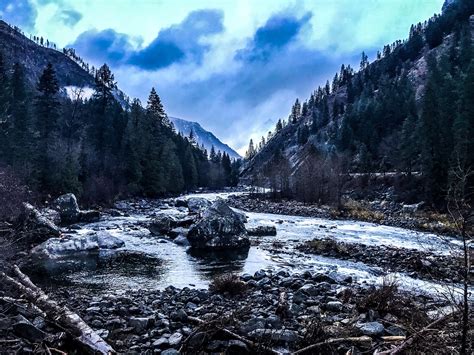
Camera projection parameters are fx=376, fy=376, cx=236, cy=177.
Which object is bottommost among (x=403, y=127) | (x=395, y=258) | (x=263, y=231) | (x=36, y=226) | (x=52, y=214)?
(x=395, y=258)

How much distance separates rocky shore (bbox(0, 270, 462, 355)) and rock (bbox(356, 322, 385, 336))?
21 millimetres

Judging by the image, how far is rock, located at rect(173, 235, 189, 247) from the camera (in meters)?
23.3

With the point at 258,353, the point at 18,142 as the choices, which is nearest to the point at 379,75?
the point at 18,142

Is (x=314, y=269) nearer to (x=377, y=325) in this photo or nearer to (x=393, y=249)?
(x=393, y=249)

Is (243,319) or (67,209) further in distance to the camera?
(67,209)

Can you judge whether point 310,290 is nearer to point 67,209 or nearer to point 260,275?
point 260,275

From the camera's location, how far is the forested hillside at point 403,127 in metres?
47.2

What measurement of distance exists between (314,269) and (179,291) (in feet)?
23.1

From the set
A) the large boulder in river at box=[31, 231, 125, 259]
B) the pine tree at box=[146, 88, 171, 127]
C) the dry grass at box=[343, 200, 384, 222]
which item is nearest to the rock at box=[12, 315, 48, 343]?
the large boulder in river at box=[31, 231, 125, 259]

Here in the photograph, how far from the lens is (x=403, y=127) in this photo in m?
72.4

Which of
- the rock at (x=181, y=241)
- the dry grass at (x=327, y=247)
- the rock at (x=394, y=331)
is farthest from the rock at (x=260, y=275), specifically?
the rock at (x=181, y=241)

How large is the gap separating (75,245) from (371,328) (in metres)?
14.6

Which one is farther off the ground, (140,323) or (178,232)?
(178,232)

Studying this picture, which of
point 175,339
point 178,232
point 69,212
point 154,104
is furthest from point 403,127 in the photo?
point 175,339
